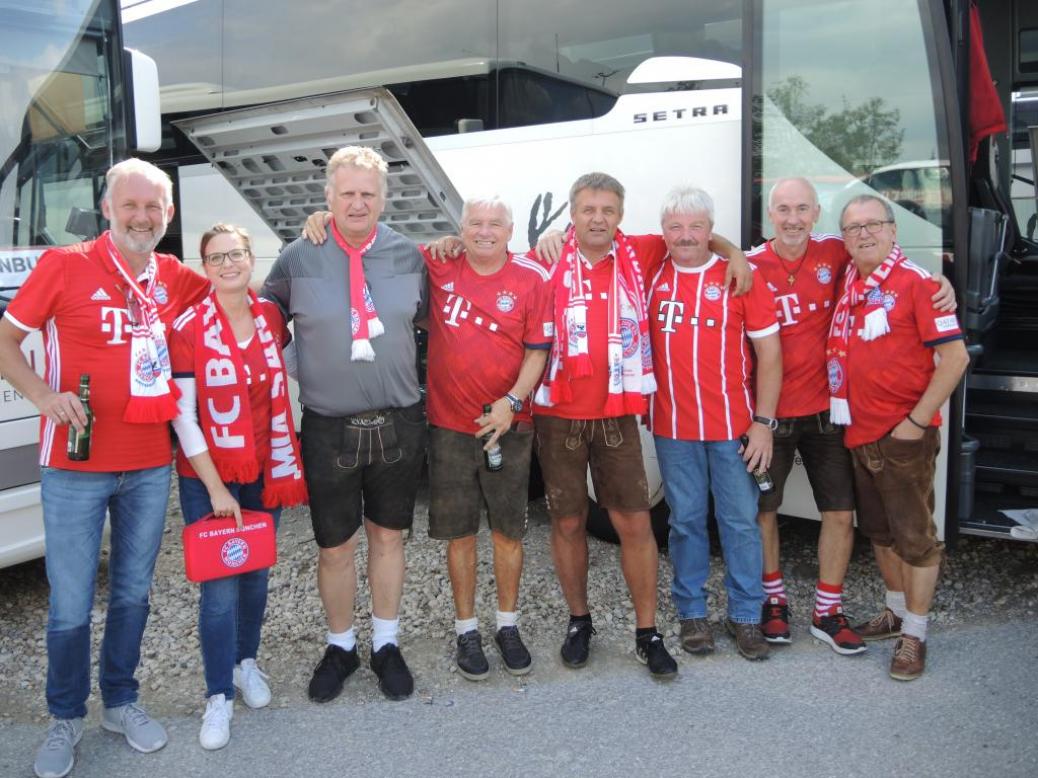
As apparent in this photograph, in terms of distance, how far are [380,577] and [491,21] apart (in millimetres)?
2933

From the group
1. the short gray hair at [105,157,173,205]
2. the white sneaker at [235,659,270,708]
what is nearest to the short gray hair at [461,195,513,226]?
the short gray hair at [105,157,173,205]

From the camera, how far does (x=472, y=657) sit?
3359 millimetres

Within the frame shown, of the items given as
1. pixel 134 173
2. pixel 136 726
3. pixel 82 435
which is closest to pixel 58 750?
pixel 136 726

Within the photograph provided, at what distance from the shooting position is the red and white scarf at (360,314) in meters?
2.95

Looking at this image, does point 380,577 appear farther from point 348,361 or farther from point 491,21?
point 491,21

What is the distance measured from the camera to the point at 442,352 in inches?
127

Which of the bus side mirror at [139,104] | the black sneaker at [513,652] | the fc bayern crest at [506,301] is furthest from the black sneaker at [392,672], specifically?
the bus side mirror at [139,104]

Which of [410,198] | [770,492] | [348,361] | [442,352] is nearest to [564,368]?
[442,352]

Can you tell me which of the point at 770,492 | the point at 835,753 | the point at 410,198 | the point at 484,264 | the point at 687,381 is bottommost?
the point at 835,753

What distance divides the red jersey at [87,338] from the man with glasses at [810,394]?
2254 millimetres

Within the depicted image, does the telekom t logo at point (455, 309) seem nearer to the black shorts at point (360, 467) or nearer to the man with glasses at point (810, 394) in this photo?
the black shorts at point (360, 467)

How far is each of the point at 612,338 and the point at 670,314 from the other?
271mm

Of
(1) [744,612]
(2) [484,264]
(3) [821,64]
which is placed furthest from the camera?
(3) [821,64]

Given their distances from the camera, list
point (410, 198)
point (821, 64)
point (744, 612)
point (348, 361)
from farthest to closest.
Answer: point (410, 198) < point (821, 64) < point (744, 612) < point (348, 361)
